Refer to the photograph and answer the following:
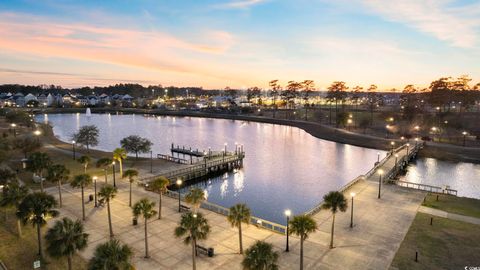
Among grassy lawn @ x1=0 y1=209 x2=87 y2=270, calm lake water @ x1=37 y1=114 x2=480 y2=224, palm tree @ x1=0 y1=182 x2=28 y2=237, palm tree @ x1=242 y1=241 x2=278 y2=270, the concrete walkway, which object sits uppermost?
palm tree @ x1=0 y1=182 x2=28 y2=237

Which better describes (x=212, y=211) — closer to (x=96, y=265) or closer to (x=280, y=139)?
(x=96, y=265)

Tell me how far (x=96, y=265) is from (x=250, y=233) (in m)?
17.3

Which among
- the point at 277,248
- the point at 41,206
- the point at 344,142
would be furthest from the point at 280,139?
the point at 41,206

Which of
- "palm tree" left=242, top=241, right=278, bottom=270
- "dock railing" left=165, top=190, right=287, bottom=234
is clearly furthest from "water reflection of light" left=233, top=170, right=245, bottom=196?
"palm tree" left=242, top=241, right=278, bottom=270

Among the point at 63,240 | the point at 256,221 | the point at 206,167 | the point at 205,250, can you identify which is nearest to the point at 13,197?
the point at 63,240

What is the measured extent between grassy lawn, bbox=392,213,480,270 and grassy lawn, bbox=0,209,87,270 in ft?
90.5

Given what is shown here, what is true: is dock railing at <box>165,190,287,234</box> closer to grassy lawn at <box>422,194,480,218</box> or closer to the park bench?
the park bench

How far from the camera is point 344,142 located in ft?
356

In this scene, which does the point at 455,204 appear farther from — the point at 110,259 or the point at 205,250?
the point at 110,259

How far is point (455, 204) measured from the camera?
39219 millimetres

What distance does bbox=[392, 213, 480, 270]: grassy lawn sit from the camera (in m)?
25.4

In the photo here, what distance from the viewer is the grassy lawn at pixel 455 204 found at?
3682 centimetres

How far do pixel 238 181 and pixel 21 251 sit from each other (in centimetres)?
4121

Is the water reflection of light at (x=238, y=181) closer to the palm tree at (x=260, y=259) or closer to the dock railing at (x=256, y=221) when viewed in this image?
the dock railing at (x=256, y=221)
